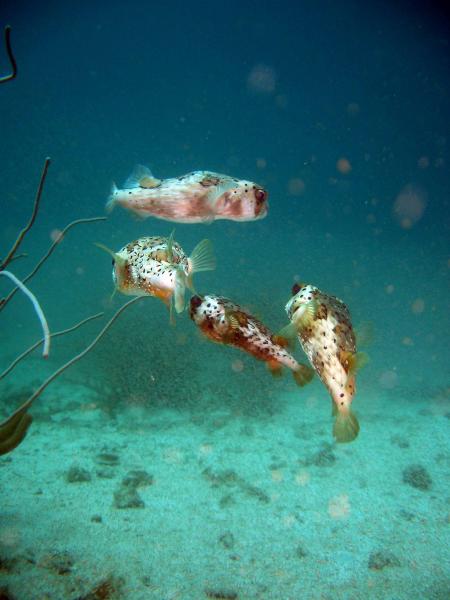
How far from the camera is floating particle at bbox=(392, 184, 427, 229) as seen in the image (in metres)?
60.6

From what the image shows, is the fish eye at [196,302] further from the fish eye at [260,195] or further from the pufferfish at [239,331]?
the fish eye at [260,195]

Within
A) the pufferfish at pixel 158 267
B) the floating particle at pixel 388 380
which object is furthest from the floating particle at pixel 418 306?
the pufferfish at pixel 158 267

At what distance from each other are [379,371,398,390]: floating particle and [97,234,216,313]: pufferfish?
15.0 metres

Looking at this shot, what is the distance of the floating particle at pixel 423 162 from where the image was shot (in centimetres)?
5616

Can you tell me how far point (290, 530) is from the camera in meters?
5.71

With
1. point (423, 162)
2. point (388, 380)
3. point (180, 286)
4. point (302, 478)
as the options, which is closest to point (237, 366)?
point (302, 478)

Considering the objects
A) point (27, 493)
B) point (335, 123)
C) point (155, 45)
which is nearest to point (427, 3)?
point (335, 123)

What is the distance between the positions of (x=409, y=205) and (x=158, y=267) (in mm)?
70105

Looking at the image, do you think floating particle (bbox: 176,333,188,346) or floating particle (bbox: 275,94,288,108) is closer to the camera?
floating particle (bbox: 176,333,188,346)

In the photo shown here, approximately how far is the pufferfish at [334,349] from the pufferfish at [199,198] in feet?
3.17

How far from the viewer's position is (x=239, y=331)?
8.11ft

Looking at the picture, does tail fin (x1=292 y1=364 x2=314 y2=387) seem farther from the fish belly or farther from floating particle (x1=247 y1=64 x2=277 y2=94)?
floating particle (x1=247 y1=64 x2=277 y2=94)

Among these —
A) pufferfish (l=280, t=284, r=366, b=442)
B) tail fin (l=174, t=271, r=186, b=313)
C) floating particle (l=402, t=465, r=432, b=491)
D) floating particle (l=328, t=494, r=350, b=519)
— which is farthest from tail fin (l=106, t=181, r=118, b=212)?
floating particle (l=402, t=465, r=432, b=491)

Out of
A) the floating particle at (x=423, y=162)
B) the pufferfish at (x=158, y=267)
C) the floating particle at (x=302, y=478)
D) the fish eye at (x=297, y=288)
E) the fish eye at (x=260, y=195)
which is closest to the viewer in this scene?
the pufferfish at (x=158, y=267)
